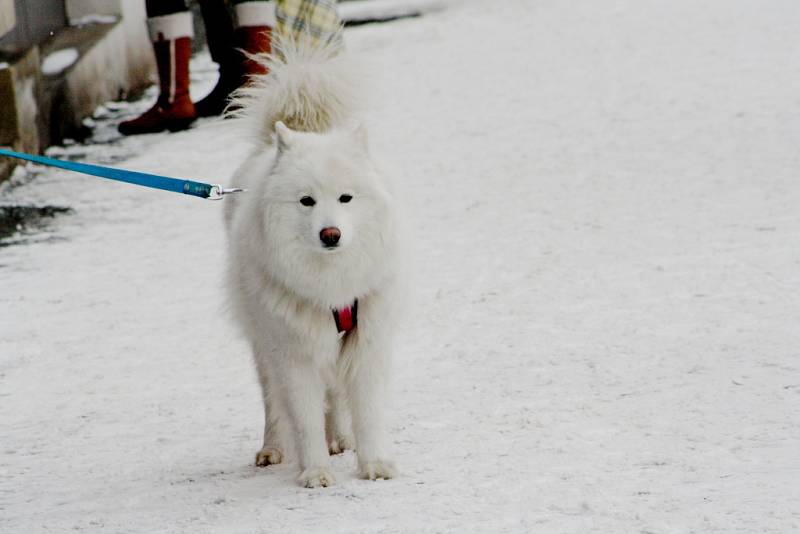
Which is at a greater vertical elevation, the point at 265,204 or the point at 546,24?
the point at 265,204

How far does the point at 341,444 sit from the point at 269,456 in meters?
0.25

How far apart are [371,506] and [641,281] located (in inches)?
94.7

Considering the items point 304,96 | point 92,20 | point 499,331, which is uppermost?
point 304,96

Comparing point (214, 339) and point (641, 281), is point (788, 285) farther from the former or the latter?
point (214, 339)

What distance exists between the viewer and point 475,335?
4973 mm

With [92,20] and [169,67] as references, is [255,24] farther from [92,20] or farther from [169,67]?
[92,20]

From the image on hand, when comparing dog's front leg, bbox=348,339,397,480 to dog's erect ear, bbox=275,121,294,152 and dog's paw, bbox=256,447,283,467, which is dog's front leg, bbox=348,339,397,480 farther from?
dog's erect ear, bbox=275,121,294,152

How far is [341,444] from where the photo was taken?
400 centimetres

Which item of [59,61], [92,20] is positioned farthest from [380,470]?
[92,20]

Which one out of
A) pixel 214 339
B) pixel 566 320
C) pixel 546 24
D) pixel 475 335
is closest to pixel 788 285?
pixel 566 320

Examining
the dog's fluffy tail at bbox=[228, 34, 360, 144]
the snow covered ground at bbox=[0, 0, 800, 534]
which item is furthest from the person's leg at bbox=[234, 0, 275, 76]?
the dog's fluffy tail at bbox=[228, 34, 360, 144]

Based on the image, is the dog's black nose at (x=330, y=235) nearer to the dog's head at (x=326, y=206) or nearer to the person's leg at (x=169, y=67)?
the dog's head at (x=326, y=206)

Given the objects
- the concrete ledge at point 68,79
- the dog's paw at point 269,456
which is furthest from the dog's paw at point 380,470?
the concrete ledge at point 68,79

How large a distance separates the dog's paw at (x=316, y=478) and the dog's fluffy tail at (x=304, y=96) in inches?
40.0
